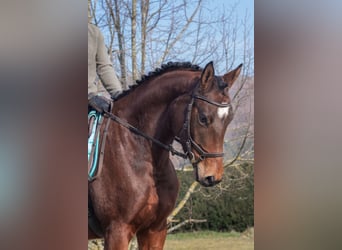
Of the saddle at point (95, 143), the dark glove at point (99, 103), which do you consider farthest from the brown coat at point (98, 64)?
the saddle at point (95, 143)

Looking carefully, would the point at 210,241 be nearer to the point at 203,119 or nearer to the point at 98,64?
the point at 203,119

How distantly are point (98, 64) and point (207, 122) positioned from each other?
807mm

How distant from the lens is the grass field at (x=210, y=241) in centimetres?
337

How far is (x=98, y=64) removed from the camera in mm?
3262

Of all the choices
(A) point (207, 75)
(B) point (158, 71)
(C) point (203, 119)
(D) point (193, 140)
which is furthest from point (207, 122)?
(B) point (158, 71)

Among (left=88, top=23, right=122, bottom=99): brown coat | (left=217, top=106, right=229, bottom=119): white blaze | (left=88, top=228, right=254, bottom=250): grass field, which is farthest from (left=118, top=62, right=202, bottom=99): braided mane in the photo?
(left=88, top=228, right=254, bottom=250): grass field

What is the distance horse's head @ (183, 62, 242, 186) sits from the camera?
3.20 metres

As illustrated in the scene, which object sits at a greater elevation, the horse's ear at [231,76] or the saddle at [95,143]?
the horse's ear at [231,76]

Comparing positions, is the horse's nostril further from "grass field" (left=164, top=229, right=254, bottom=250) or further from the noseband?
"grass field" (left=164, top=229, right=254, bottom=250)

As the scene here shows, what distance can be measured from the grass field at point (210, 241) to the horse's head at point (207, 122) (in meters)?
0.44

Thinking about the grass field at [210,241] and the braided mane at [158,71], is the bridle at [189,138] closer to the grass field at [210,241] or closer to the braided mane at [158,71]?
the braided mane at [158,71]
